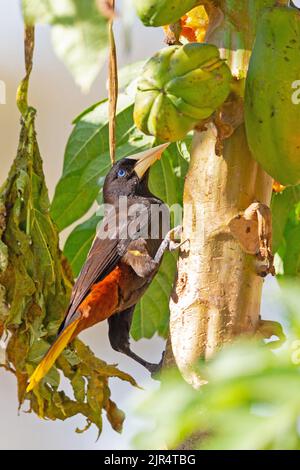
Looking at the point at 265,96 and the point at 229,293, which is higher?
the point at 265,96

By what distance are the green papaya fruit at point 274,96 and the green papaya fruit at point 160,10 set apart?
0.13 m

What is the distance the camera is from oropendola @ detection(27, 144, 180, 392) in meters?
2.20

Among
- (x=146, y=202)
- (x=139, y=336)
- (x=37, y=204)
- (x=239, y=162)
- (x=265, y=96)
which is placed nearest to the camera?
(x=265, y=96)

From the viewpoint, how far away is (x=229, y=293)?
130cm

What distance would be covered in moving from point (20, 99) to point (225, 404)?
112cm

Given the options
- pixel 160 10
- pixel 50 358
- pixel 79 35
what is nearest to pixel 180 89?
pixel 160 10

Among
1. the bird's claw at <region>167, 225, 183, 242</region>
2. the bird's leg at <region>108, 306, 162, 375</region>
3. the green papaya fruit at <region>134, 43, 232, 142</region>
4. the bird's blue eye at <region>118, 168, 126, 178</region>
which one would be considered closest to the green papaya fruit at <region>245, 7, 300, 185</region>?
the green papaya fruit at <region>134, 43, 232, 142</region>

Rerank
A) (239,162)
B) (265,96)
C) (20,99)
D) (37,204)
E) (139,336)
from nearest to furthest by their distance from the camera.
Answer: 1. (265,96)
2. (239,162)
3. (20,99)
4. (37,204)
5. (139,336)

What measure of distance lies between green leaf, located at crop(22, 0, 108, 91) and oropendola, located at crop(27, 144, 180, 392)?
3.37ft

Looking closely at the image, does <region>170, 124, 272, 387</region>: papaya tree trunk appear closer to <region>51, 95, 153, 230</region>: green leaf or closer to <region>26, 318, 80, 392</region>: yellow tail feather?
<region>26, 318, 80, 392</region>: yellow tail feather

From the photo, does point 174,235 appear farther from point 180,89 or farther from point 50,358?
point 180,89

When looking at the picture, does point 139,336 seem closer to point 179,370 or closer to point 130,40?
point 179,370

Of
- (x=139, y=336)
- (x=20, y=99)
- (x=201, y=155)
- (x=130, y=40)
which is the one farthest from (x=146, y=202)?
(x=130, y=40)

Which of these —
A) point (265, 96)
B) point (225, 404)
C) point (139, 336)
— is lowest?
point (139, 336)
